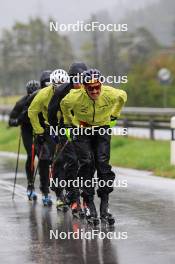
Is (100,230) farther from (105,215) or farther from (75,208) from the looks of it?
(75,208)

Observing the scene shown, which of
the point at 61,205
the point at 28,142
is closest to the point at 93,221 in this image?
the point at 61,205

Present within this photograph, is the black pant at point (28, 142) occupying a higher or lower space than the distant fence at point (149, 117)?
higher

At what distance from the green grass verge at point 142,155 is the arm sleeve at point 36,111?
419 centimetres

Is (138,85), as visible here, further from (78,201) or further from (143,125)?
(78,201)

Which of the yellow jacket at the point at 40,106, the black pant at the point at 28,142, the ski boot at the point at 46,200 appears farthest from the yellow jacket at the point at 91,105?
the black pant at the point at 28,142

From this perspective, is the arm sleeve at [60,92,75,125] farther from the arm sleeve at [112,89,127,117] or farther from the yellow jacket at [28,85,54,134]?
the yellow jacket at [28,85,54,134]

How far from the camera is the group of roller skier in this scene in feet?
32.6

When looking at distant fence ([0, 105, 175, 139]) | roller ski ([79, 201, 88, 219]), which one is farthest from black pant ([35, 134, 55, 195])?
distant fence ([0, 105, 175, 139])

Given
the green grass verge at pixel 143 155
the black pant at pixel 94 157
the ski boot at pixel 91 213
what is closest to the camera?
the ski boot at pixel 91 213

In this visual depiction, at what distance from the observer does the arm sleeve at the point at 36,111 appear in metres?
11.7

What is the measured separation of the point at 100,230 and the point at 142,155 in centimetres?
971

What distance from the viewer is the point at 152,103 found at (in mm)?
57062

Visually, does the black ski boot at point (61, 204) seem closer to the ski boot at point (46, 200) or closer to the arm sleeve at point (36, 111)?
the ski boot at point (46, 200)

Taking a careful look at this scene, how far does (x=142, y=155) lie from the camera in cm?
1912
